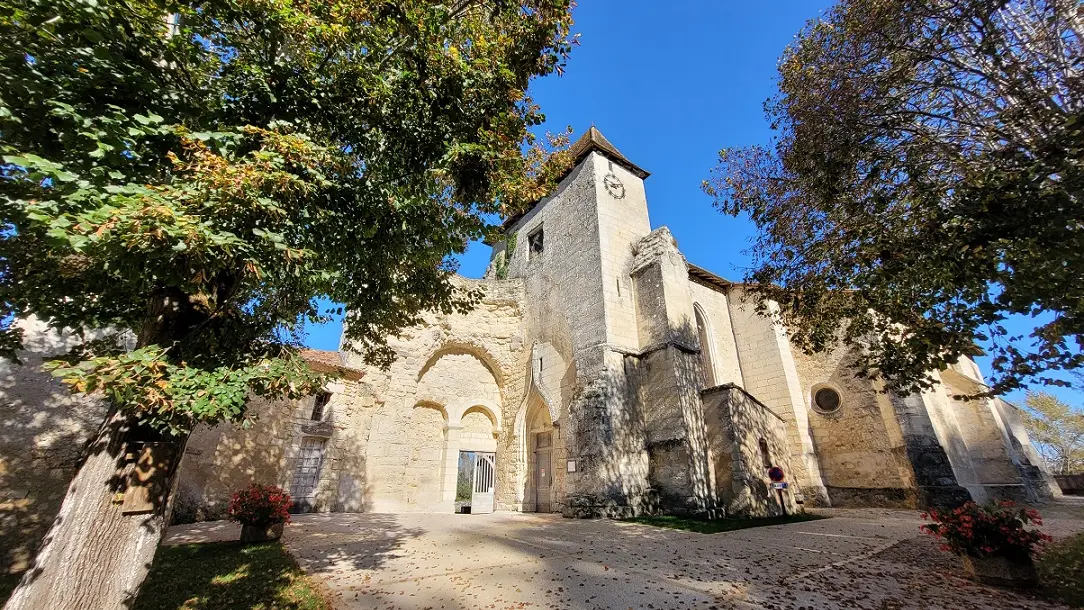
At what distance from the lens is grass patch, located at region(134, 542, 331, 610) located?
11.8ft

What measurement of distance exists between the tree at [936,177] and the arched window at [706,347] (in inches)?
296

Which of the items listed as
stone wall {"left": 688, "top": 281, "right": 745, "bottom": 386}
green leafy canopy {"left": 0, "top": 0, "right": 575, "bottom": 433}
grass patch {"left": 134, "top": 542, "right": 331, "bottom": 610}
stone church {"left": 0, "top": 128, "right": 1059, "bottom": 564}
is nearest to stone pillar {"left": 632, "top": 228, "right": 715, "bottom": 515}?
stone church {"left": 0, "top": 128, "right": 1059, "bottom": 564}

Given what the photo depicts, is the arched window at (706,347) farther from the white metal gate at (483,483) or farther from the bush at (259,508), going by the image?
the bush at (259,508)

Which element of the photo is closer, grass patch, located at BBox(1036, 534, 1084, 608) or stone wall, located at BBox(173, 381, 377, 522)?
grass patch, located at BBox(1036, 534, 1084, 608)

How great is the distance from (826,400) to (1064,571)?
368 inches

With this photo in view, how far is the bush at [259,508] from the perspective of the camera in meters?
6.23

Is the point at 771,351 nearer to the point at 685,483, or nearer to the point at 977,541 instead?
the point at 685,483

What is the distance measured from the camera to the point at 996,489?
13117 mm

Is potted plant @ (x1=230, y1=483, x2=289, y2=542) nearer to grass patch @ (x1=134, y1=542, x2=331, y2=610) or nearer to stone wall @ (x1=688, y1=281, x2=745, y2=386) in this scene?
grass patch @ (x1=134, y1=542, x2=331, y2=610)

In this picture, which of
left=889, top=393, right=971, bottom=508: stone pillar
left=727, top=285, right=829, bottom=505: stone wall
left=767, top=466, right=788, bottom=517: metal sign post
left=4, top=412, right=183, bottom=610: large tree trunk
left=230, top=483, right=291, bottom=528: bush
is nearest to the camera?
left=4, top=412, right=183, bottom=610: large tree trunk

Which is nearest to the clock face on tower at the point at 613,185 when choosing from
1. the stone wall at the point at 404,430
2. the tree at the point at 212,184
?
the stone wall at the point at 404,430

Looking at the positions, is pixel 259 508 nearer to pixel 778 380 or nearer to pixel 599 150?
pixel 599 150

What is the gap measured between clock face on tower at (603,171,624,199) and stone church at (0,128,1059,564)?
0.08 m

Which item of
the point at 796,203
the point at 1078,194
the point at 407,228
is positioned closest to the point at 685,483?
the point at 796,203
